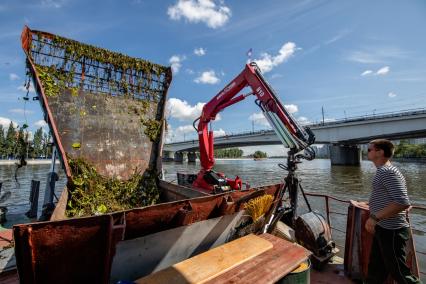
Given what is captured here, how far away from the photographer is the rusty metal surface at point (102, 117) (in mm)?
6172

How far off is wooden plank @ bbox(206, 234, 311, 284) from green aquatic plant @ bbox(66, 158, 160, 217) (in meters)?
3.17

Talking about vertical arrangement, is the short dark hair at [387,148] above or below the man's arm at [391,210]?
above

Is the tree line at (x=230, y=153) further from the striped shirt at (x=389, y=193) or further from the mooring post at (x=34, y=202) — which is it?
the striped shirt at (x=389, y=193)

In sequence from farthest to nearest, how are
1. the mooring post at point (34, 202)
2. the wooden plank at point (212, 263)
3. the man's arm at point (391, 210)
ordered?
the mooring post at point (34, 202) < the man's arm at point (391, 210) < the wooden plank at point (212, 263)

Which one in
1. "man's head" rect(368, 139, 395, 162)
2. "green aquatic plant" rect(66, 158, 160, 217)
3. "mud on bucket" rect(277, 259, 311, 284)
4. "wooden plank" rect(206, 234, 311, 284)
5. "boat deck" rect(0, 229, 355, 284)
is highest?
"man's head" rect(368, 139, 395, 162)

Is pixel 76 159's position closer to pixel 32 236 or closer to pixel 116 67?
pixel 116 67

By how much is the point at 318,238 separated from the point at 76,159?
5.29m

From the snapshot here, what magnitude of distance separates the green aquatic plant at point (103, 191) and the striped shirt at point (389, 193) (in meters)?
4.52

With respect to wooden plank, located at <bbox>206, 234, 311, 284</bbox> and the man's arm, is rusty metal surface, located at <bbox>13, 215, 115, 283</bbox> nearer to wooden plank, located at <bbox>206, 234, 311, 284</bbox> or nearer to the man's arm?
wooden plank, located at <bbox>206, 234, 311, 284</bbox>

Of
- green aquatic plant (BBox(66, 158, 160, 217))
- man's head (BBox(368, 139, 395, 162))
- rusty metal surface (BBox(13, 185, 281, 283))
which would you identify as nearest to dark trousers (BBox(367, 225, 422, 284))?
man's head (BBox(368, 139, 395, 162))

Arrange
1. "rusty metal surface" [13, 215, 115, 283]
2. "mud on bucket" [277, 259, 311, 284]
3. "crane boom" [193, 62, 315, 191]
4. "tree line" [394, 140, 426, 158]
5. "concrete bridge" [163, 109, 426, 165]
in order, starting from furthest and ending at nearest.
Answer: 1. "tree line" [394, 140, 426, 158]
2. "concrete bridge" [163, 109, 426, 165]
3. "crane boom" [193, 62, 315, 191]
4. "mud on bucket" [277, 259, 311, 284]
5. "rusty metal surface" [13, 215, 115, 283]

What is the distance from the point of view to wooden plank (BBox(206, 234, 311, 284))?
8.80 feet

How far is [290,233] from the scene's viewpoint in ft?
15.2

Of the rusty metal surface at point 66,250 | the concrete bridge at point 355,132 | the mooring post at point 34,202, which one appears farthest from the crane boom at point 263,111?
the concrete bridge at point 355,132
